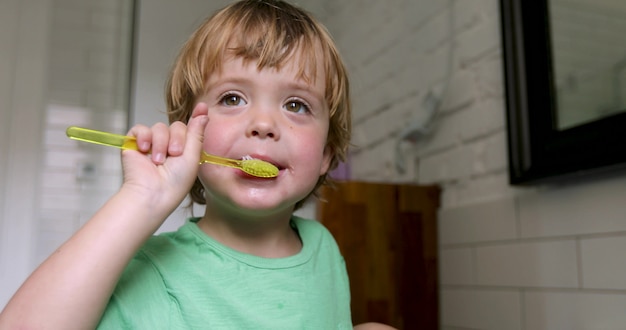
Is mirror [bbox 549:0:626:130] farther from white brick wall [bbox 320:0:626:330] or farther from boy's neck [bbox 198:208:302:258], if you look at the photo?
boy's neck [bbox 198:208:302:258]

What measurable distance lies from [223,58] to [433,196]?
822mm

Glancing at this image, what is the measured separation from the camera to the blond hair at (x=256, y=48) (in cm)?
83

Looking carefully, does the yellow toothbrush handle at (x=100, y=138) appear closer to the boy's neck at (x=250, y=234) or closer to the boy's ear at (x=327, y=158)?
the boy's neck at (x=250, y=234)

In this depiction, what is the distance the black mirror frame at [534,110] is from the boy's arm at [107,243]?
687 mm

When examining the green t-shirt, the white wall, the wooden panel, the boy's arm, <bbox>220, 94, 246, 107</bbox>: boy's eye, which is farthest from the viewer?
the white wall

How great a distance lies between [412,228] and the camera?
1.47 m

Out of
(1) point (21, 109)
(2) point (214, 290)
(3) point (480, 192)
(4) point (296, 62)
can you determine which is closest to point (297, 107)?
(4) point (296, 62)

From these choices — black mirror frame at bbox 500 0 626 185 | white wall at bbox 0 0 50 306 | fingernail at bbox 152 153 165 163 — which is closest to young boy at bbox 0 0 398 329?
fingernail at bbox 152 153 165 163

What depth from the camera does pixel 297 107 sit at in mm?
852

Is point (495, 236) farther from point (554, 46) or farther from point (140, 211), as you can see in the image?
point (140, 211)

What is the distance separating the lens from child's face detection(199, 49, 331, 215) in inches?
30.6

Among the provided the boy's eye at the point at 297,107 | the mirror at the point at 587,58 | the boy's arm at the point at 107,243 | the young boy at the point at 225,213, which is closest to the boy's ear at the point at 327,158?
the young boy at the point at 225,213

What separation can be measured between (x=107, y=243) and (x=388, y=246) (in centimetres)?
92

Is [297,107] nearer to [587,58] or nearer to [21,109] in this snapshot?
[587,58]
